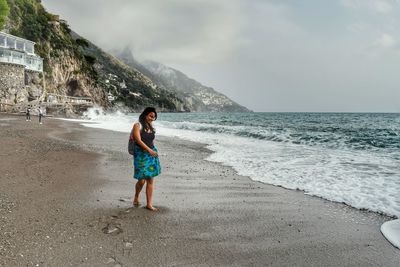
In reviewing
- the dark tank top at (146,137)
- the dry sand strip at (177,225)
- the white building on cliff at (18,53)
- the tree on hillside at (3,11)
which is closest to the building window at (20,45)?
the white building on cliff at (18,53)

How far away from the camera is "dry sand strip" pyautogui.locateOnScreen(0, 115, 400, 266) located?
434cm

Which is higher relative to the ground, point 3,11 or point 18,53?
point 3,11

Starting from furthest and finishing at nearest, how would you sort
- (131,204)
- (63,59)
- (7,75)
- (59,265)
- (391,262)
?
(63,59) < (7,75) < (131,204) < (391,262) < (59,265)

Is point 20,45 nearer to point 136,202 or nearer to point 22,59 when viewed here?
point 22,59

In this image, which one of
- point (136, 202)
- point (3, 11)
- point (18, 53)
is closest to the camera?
point (136, 202)

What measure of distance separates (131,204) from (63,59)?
76.8m

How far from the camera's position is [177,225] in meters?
5.60

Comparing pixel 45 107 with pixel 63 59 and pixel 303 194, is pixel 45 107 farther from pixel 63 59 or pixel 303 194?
pixel 303 194

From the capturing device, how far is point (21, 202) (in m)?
6.39

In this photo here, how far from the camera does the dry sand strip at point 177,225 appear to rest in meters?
4.34

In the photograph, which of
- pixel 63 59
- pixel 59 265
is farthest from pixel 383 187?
pixel 63 59

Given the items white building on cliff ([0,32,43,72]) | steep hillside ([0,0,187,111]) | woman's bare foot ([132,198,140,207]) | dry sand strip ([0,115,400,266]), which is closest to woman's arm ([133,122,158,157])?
woman's bare foot ([132,198,140,207])

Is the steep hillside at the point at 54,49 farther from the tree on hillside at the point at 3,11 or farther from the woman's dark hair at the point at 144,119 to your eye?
the woman's dark hair at the point at 144,119

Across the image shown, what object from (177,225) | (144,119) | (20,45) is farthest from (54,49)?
(177,225)
